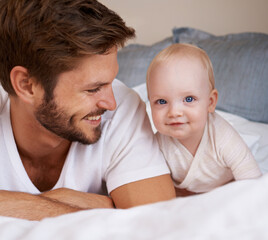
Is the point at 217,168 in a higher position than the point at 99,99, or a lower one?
lower

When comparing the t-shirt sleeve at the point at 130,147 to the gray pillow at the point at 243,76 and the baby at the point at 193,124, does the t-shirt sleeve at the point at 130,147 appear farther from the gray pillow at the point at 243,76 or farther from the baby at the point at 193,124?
the gray pillow at the point at 243,76

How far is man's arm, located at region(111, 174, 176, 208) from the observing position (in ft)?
4.06

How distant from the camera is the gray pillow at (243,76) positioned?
84.9 inches

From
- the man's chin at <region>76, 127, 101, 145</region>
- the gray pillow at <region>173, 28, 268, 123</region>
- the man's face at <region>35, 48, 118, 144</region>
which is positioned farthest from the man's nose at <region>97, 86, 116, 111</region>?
the gray pillow at <region>173, 28, 268, 123</region>

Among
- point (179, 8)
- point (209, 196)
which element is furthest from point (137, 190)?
point (179, 8)

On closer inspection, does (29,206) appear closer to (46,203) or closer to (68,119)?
(46,203)

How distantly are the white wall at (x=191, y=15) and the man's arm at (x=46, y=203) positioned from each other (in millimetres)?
1872

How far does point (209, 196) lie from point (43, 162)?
1.05 metres

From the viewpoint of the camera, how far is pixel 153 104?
4.28 ft

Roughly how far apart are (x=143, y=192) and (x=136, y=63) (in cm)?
152

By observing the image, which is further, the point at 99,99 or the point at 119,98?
the point at 119,98

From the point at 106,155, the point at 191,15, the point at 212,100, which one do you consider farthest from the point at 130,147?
the point at 191,15

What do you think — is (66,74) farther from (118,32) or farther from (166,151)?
(166,151)

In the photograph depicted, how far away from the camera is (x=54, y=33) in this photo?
1.16m
